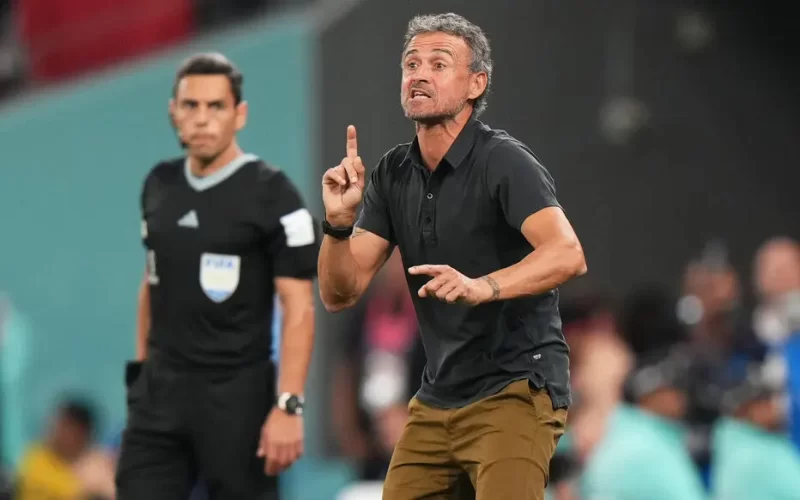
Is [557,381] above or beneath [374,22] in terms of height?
beneath

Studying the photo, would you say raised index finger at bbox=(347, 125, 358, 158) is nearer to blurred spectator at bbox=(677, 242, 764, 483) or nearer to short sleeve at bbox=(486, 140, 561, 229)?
short sleeve at bbox=(486, 140, 561, 229)

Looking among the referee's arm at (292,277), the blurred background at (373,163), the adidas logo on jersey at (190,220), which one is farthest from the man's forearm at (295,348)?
the blurred background at (373,163)

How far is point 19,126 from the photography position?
11.7m

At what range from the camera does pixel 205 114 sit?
5172mm

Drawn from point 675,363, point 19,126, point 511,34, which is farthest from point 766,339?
point 19,126

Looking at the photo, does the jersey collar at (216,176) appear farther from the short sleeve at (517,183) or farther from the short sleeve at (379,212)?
the short sleeve at (517,183)

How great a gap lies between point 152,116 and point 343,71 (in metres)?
1.63


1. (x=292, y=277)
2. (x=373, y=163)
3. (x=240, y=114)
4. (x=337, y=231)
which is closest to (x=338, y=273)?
(x=337, y=231)

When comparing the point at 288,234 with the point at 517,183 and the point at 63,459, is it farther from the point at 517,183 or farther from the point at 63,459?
the point at 63,459

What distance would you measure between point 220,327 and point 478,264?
4.21ft

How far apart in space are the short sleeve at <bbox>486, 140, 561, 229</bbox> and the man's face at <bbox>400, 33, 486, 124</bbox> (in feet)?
0.63

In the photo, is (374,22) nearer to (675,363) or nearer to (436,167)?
(675,363)

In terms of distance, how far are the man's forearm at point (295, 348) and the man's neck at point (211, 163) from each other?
564 mm

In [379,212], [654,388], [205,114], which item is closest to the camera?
[379,212]
